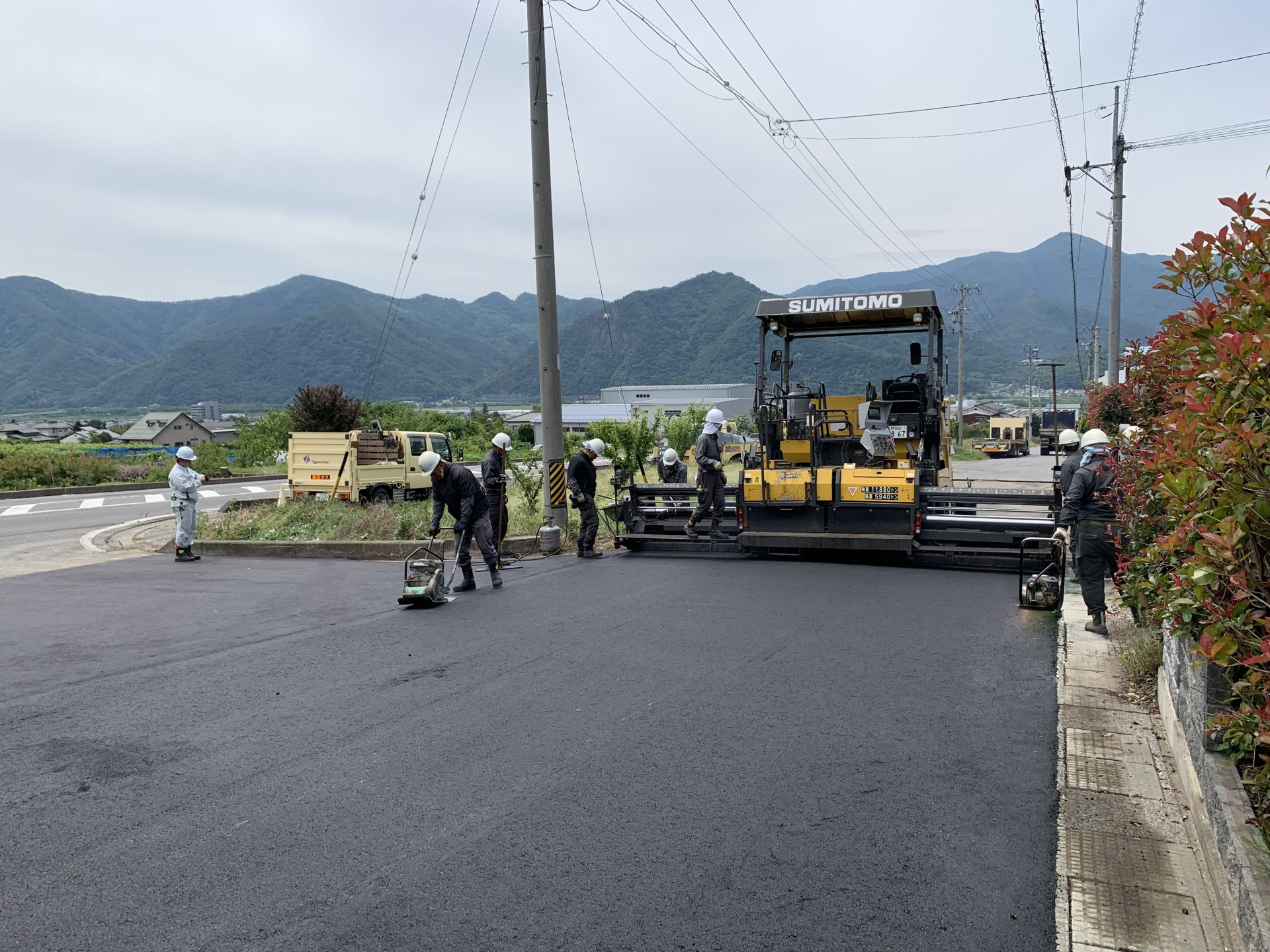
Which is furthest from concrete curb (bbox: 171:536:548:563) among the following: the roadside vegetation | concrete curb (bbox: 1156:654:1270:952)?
the roadside vegetation

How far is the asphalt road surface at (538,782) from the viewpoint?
3418mm

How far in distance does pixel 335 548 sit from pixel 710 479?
235 inches

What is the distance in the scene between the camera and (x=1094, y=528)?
25.5 feet

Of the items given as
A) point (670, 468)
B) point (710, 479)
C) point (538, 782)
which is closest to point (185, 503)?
point (670, 468)

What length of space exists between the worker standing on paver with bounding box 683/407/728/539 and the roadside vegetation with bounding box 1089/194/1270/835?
8.16m

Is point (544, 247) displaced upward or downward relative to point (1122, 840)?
upward

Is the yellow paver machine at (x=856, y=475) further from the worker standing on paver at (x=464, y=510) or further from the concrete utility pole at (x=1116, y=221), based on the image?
the concrete utility pole at (x=1116, y=221)

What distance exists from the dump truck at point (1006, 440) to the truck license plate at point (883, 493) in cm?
5424

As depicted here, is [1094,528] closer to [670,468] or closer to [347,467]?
[670,468]

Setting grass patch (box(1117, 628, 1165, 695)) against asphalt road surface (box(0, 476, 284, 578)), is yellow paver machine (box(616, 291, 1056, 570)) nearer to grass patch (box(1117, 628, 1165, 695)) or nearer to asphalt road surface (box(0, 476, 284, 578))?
grass patch (box(1117, 628, 1165, 695))

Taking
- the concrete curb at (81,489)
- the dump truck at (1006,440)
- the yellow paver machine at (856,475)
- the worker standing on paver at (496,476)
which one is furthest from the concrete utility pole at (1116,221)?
the dump truck at (1006,440)

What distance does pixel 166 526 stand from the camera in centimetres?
1900

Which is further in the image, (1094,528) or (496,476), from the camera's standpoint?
(496,476)

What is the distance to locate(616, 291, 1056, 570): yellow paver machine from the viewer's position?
11.2 m
